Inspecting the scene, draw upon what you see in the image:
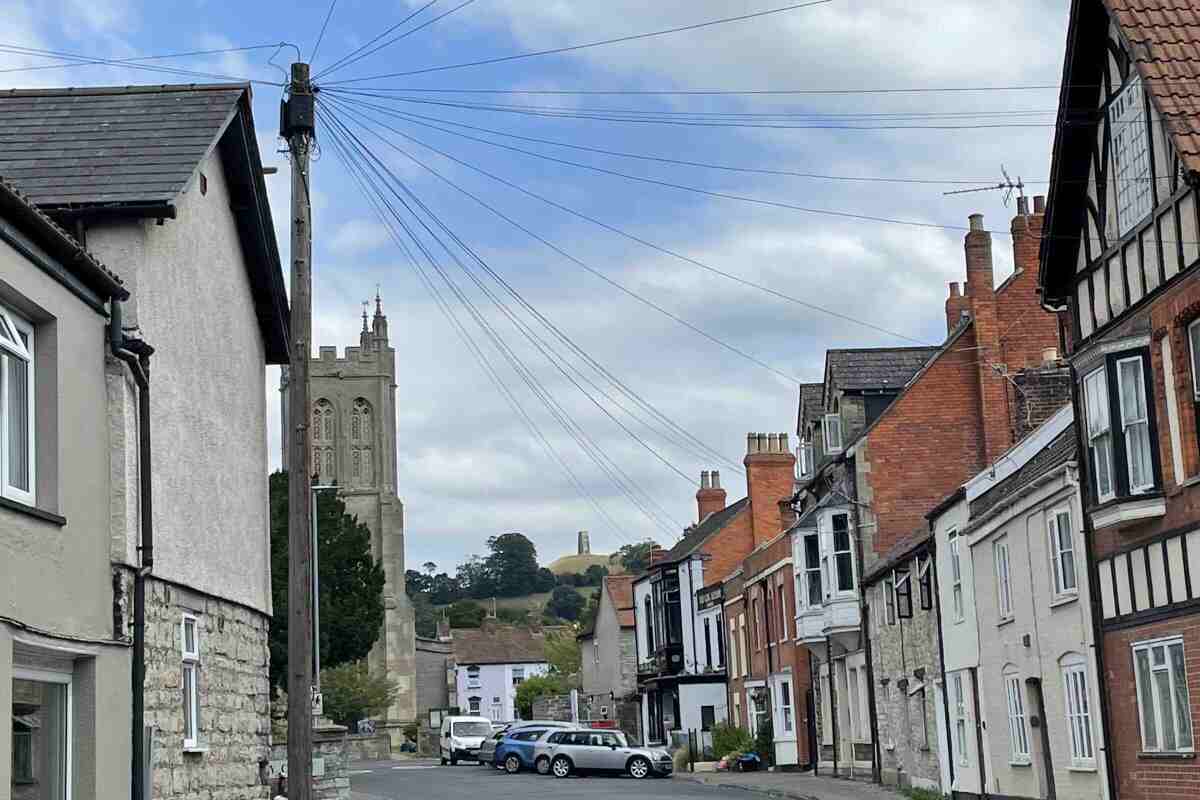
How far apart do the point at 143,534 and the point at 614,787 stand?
2816 cm

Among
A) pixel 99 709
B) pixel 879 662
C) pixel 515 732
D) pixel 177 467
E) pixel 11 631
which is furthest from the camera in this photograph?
pixel 515 732

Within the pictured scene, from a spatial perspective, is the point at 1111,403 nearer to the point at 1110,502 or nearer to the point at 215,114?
the point at 1110,502

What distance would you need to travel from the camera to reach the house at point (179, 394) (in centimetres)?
1603

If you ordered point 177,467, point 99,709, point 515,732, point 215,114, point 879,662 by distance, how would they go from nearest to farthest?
point 99,709
point 177,467
point 215,114
point 879,662
point 515,732

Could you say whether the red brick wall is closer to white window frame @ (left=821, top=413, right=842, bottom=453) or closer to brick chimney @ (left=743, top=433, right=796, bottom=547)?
white window frame @ (left=821, top=413, right=842, bottom=453)

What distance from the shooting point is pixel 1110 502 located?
20.2 meters

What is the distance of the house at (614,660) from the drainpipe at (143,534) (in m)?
61.1

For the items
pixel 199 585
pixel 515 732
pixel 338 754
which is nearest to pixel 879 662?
pixel 338 754

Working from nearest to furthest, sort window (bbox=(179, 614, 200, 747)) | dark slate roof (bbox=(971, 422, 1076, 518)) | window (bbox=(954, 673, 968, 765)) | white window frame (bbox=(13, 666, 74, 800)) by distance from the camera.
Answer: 1. white window frame (bbox=(13, 666, 74, 800))
2. window (bbox=(179, 614, 200, 747))
3. dark slate roof (bbox=(971, 422, 1076, 518))
4. window (bbox=(954, 673, 968, 765))

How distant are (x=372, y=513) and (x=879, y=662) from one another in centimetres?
8702

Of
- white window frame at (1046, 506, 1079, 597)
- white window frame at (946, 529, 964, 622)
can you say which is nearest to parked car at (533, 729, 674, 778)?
white window frame at (946, 529, 964, 622)

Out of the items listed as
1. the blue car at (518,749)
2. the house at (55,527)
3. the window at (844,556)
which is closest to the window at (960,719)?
the window at (844,556)

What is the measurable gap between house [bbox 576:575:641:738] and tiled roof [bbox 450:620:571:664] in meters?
38.6

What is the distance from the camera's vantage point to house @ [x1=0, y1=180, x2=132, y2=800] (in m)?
13.3
